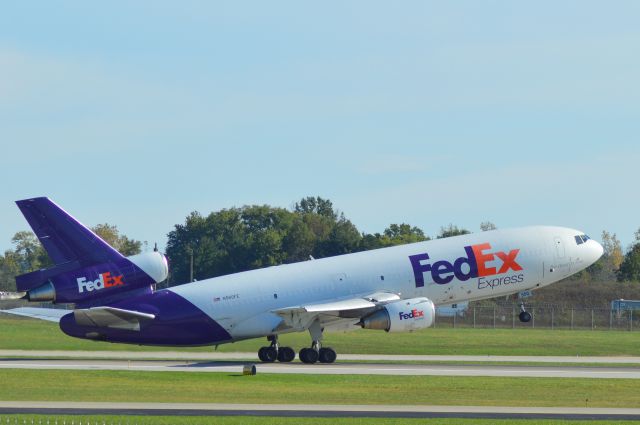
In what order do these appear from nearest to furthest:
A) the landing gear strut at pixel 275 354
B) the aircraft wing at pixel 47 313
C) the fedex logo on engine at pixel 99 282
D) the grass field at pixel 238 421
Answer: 1. the grass field at pixel 238 421
2. the fedex logo on engine at pixel 99 282
3. the aircraft wing at pixel 47 313
4. the landing gear strut at pixel 275 354

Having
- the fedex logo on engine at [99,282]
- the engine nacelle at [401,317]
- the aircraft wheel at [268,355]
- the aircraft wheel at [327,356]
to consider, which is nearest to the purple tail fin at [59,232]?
the fedex logo on engine at [99,282]

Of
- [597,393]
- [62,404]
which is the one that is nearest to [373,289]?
[597,393]

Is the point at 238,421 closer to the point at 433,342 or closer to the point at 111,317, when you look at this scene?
the point at 111,317

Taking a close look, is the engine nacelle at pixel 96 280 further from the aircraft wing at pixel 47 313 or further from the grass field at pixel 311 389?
the grass field at pixel 311 389

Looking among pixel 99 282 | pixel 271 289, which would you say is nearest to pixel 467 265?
pixel 271 289

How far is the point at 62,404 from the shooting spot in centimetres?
3884

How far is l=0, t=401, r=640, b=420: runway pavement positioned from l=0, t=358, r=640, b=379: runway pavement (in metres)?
13.0

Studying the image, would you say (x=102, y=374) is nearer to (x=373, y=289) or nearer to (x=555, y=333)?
(x=373, y=289)

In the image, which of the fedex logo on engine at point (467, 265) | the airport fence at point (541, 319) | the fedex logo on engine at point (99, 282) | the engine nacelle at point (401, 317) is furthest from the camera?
the airport fence at point (541, 319)

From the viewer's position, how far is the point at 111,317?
56.9 m

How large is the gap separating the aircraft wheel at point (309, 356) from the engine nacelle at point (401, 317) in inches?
114

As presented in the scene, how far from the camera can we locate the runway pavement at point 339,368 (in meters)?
52.9

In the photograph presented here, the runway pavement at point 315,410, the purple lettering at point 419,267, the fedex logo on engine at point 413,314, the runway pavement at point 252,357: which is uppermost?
the purple lettering at point 419,267

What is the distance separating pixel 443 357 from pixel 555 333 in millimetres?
26244
